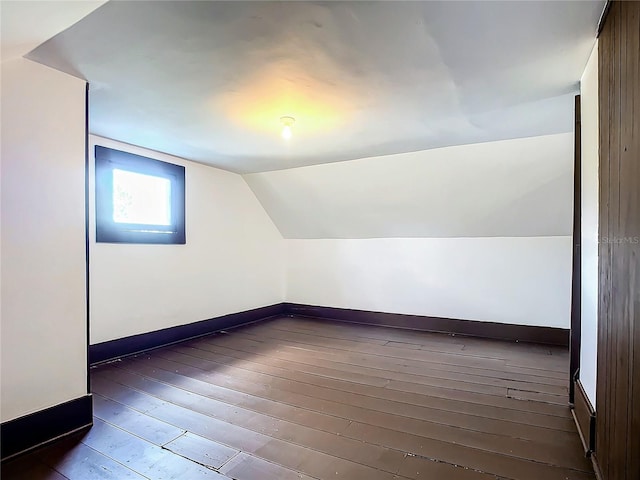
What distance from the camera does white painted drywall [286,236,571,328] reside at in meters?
3.91

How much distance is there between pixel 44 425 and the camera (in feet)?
6.36

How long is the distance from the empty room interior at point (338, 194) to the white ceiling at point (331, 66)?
2 cm

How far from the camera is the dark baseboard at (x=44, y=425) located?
5.92ft

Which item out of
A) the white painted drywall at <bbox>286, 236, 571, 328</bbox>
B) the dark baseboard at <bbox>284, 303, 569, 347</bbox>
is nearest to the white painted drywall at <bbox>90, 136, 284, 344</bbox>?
the white painted drywall at <bbox>286, 236, 571, 328</bbox>

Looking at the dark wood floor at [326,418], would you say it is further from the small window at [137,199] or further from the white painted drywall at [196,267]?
the small window at [137,199]

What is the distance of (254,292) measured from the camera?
5031 mm

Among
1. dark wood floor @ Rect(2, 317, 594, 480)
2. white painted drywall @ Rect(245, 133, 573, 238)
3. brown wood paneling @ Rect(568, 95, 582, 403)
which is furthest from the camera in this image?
white painted drywall @ Rect(245, 133, 573, 238)

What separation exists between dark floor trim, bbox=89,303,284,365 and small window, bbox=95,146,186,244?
0.94 metres

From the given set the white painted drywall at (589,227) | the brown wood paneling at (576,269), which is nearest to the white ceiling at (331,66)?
the white painted drywall at (589,227)

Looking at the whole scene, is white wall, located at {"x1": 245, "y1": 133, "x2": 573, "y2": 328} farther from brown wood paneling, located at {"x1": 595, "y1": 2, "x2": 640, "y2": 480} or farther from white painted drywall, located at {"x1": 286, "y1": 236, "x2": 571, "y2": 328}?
brown wood paneling, located at {"x1": 595, "y1": 2, "x2": 640, "y2": 480}

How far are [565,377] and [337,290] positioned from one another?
2913 mm

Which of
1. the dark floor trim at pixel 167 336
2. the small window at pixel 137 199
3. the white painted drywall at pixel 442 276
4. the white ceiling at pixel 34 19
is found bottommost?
the dark floor trim at pixel 167 336

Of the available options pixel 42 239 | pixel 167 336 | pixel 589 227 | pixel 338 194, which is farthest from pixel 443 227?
pixel 42 239

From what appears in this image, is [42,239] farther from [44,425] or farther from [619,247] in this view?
[619,247]
